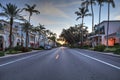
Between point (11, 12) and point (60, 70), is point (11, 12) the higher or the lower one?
the higher one

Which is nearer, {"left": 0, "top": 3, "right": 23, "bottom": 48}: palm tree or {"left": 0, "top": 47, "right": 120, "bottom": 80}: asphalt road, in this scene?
{"left": 0, "top": 47, "right": 120, "bottom": 80}: asphalt road

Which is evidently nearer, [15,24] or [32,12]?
[32,12]

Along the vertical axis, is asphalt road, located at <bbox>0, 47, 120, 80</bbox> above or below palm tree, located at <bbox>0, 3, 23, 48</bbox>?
below

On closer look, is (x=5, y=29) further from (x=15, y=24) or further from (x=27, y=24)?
(x=15, y=24)

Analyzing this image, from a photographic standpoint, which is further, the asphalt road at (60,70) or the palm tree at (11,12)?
the palm tree at (11,12)

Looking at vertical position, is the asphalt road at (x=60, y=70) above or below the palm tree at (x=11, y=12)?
below

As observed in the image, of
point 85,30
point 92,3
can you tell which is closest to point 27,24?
point 92,3

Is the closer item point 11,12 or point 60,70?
point 60,70

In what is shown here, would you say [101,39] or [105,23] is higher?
[105,23]

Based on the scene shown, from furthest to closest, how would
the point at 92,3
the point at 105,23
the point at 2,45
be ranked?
the point at 105,23 → the point at 92,3 → the point at 2,45

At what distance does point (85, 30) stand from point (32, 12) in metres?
74.3

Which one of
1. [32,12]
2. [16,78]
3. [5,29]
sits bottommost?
[16,78]

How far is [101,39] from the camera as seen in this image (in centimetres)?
7256

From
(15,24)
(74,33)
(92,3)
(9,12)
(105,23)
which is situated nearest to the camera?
(9,12)
